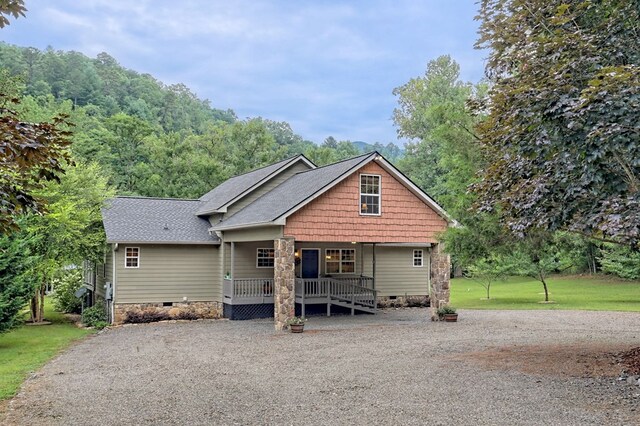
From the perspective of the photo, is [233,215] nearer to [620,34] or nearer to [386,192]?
[386,192]

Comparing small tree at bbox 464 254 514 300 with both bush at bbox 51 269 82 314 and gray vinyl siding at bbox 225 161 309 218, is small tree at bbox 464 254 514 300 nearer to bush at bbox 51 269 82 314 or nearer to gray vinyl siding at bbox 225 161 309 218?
gray vinyl siding at bbox 225 161 309 218

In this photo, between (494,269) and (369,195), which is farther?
(494,269)

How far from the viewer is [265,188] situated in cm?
2295

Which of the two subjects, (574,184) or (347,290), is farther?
(347,290)

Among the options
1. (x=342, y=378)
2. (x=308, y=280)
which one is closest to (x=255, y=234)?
(x=308, y=280)

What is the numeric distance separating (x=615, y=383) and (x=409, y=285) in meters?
15.5

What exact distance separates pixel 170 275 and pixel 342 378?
12280 mm

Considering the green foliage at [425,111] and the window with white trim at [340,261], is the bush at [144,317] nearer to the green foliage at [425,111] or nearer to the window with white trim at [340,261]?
the window with white trim at [340,261]

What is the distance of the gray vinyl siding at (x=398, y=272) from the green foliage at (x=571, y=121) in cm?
1269

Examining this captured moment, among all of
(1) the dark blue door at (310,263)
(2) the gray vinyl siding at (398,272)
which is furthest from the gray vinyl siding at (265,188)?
(2) the gray vinyl siding at (398,272)

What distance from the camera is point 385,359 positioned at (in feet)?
39.0

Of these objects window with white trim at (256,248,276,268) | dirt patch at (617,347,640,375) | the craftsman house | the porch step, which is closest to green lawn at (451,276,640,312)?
the craftsman house

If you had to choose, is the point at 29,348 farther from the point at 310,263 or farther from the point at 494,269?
the point at 494,269

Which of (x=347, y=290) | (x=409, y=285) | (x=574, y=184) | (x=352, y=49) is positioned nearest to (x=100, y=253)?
(x=347, y=290)
